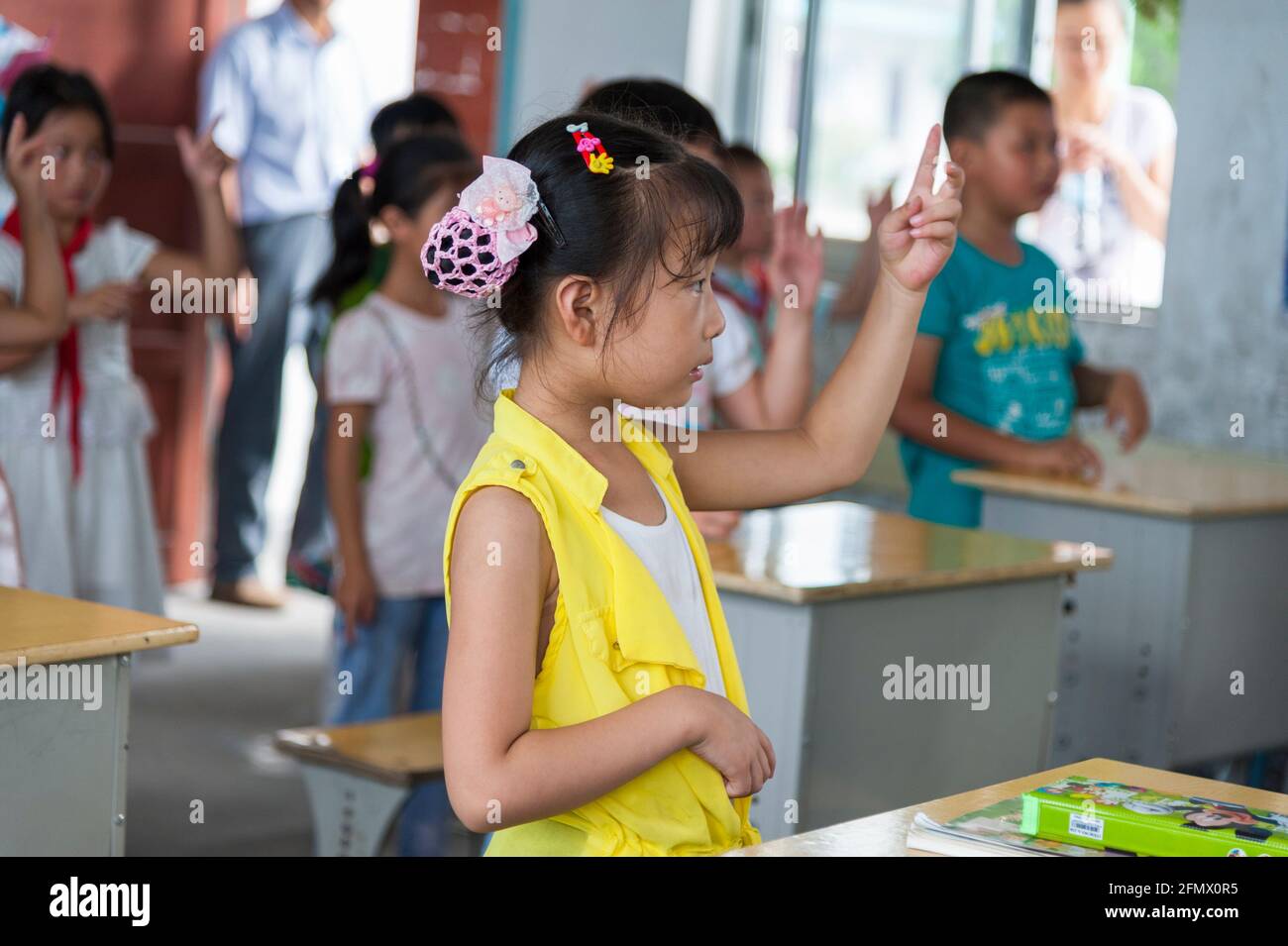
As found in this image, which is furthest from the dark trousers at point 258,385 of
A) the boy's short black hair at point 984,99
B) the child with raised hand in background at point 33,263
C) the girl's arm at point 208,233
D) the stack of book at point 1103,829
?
the stack of book at point 1103,829

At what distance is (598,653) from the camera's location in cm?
143

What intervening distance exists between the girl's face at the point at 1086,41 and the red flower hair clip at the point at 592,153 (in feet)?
12.7

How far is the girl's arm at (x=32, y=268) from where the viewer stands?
10.0 feet

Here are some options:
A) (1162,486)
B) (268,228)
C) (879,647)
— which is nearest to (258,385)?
(268,228)

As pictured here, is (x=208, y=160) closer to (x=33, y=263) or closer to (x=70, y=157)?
(x=70, y=157)

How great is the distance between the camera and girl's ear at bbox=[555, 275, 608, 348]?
4.73 feet

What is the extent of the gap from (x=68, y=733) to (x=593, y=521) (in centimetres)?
77

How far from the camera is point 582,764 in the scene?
52.6 inches

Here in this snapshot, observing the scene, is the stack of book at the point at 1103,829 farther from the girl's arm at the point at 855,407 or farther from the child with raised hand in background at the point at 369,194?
the child with raised hand in background at the point at 369,194

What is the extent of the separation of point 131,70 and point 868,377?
4.35 metres

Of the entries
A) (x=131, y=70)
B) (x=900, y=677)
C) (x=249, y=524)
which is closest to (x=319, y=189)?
(x=131, y=70)

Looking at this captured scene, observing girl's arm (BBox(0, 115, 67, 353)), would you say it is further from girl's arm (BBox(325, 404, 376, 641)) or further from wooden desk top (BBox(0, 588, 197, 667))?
wooden desk top (BBox(0, 588, 197, 667))

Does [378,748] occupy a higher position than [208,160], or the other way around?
[208,160]
